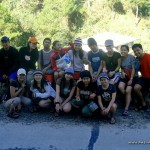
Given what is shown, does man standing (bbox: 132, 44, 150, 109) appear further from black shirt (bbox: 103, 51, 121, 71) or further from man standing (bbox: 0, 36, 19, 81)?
man standing (bbox: 0, 36, 19, 81)

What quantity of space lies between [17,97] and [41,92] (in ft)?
1.78

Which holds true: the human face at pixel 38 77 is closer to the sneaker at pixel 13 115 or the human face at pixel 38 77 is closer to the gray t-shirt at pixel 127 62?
the sneaker at pixel 13 115

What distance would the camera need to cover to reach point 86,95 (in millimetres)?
6617

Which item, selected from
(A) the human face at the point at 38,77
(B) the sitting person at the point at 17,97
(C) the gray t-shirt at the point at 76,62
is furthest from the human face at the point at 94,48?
(B) the sitting person at the point at 17,97

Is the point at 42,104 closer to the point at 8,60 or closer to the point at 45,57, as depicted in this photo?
the point at 45,57

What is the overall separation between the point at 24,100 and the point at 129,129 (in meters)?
2.40

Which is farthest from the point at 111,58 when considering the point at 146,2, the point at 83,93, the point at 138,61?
the point at 146,2

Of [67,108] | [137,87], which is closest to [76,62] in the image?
[67,108]

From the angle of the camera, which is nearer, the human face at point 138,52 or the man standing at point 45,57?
the human face at point 138,52

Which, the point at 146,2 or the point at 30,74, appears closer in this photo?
the point at 30,74

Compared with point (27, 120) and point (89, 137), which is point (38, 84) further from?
point (89, 137)

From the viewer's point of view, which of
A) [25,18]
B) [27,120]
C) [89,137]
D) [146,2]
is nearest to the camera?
[89,137]

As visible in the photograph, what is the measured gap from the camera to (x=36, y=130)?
6.09 metres

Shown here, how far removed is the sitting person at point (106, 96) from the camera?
251 inches
